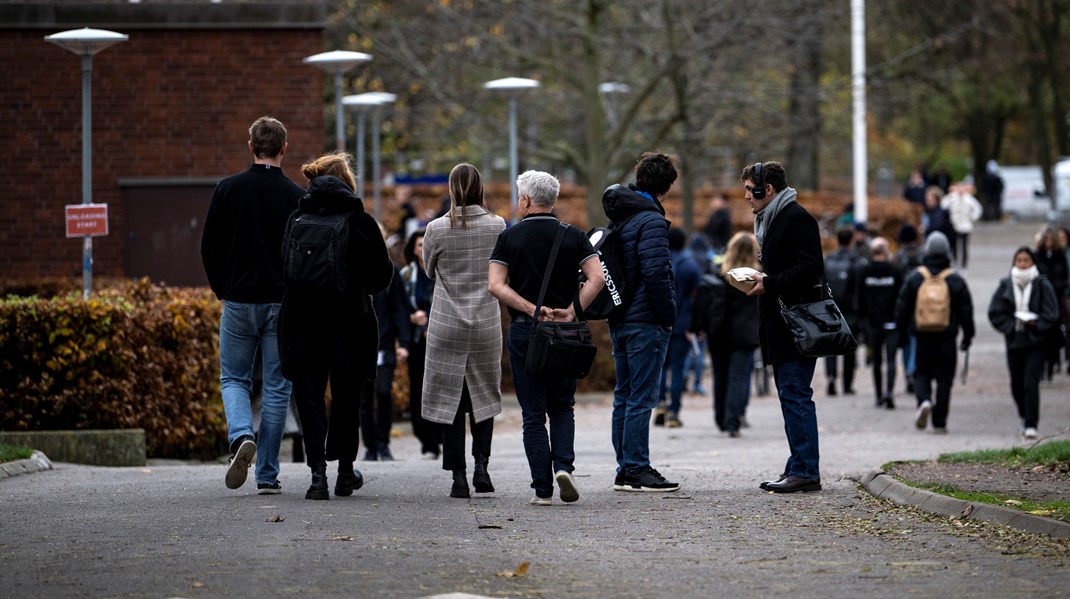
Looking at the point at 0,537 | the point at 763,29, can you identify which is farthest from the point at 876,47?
→ the point at 0,537

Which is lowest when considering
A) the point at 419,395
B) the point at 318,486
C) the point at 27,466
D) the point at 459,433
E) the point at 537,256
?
the point at 27,466

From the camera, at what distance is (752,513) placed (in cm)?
860

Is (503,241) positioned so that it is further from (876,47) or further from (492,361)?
→ (876,47)

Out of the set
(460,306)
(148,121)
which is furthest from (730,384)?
(148,121)

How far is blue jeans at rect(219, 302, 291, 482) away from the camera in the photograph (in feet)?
30.0

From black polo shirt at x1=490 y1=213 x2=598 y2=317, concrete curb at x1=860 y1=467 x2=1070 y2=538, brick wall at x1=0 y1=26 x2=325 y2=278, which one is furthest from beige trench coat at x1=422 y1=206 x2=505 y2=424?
brick wall at x1=0 y1=26 x2=325 y2=278

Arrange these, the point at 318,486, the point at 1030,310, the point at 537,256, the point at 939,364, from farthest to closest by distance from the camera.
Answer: the point at 939,364, the point at 1030,310, the point at 318,486, the point at 537,256

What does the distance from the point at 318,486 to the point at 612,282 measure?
6.61ft

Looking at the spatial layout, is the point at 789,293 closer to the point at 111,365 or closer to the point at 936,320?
the point at 111,365

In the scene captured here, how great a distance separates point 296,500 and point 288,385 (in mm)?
723

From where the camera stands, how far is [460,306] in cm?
892

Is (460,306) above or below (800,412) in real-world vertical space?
above

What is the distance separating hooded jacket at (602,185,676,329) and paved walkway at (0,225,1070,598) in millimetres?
1064

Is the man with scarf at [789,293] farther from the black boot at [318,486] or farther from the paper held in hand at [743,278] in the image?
the black boot at [318,486]
